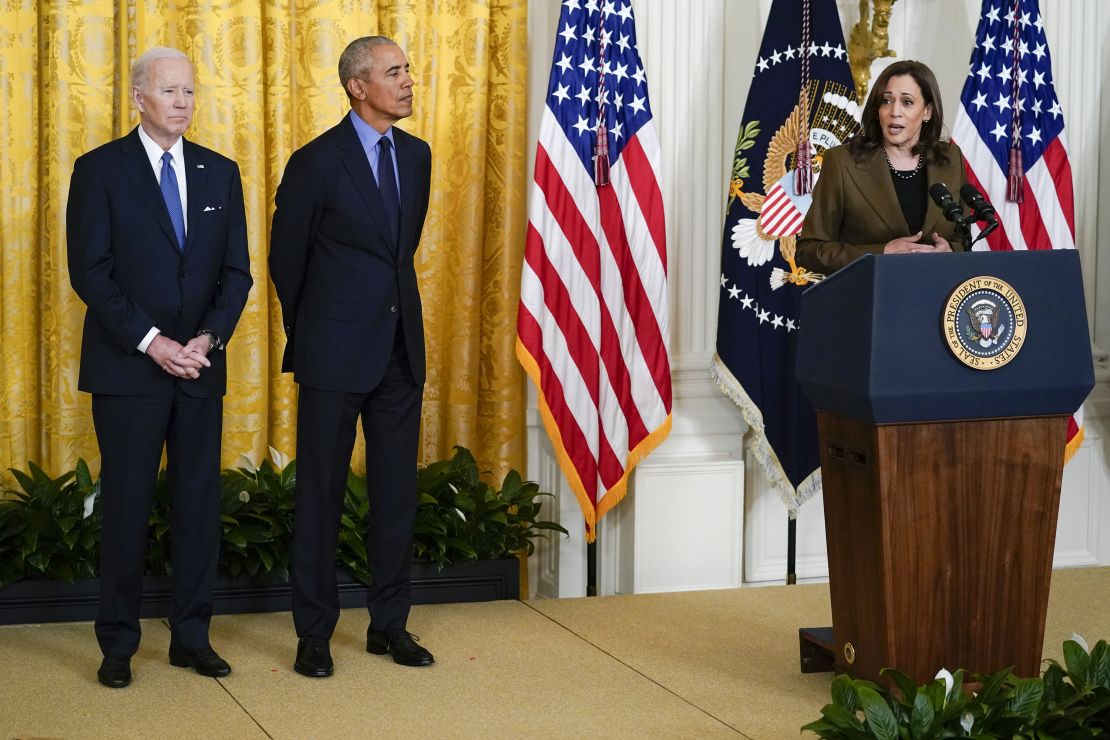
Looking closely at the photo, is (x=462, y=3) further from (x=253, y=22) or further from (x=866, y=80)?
(x=866, y=80)

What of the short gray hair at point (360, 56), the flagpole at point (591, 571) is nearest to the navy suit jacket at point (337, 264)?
the short gray hair at point (360, 56)

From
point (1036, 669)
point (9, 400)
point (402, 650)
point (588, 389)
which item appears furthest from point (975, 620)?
point (9, 400)

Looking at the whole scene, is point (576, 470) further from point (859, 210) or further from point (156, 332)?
point (156, 332)

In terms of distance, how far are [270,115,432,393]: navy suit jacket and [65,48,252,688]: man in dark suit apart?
0.21 metres

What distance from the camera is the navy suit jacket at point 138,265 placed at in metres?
3.92

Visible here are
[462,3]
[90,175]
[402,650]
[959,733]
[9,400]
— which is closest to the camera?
[959,733]

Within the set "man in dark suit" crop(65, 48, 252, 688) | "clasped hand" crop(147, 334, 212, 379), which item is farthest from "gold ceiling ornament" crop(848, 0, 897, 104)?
"clasped hand" crop(147, 334, 212, 379)

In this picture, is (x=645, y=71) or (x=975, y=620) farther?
(x=645, y=71)

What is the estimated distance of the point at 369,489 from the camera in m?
4.25

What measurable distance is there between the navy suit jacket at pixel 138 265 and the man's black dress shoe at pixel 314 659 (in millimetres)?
794

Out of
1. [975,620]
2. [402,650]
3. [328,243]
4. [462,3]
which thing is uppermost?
[462,3]

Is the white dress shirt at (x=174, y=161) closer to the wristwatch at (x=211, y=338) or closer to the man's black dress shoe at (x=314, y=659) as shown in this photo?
the wristwatch at (x=211, y=338)

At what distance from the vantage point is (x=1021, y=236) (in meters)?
5.62

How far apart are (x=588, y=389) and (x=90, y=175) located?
208cm
